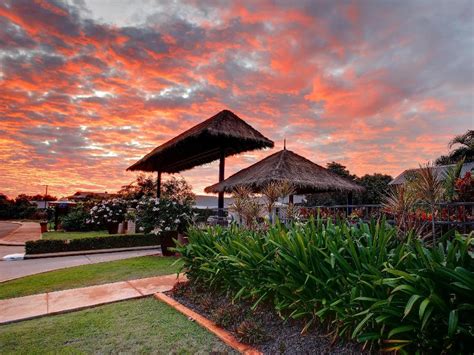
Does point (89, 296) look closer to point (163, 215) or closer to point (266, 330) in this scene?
point (266, 330)

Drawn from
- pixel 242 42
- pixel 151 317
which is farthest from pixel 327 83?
pixel 151 317

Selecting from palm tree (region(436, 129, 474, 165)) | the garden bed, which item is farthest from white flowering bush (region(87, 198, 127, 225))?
palm tree (region(436, 129, 474, 165))

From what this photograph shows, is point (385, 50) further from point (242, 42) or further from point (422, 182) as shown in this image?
point (422, 182)

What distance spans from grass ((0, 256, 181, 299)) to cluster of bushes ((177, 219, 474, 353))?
199 cm

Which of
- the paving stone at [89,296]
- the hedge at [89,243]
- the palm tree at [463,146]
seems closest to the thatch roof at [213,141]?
the hedge at [89,243]

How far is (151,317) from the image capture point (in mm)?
3703

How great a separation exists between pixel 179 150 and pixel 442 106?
10.4m

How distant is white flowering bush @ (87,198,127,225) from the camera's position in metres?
15.3

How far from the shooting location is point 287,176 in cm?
1045

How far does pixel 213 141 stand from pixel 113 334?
10.0 m

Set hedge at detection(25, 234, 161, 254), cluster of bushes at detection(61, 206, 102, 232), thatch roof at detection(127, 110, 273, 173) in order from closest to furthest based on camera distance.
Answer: hedge at detection(25, 234, 161, 254) → thatch roof at detection(127, 110, 273, 173) → cluster of bushes at detection(61, 206, 102, 232)

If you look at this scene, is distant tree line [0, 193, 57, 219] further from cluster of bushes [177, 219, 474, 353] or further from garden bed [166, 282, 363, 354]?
cluster of bushes [177, 219, 474, 353]

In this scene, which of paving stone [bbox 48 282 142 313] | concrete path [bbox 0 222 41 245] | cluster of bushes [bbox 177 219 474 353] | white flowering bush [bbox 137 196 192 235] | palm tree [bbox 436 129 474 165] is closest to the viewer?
cluster of bushes [bbox 177 219 474 353]

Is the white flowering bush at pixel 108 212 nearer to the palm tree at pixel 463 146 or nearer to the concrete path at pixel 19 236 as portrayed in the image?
the concrete path at pixel 19 236
